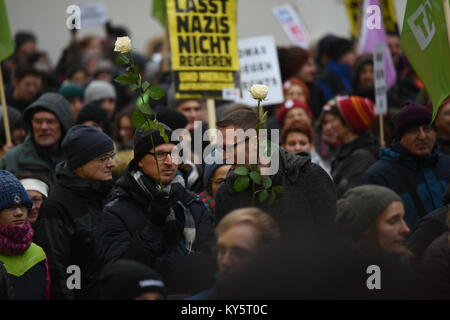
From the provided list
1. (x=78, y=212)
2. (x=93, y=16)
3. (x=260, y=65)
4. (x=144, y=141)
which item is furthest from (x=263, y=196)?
(x=93, y=16)

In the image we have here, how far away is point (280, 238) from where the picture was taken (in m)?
5.14

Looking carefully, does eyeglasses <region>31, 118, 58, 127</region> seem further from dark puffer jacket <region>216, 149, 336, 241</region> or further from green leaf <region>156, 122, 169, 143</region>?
dark puffer jacket <region>216, 149, 336, 241</region>

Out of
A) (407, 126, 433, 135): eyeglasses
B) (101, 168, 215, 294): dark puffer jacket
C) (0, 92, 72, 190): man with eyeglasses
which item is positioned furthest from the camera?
(0, 92, 72, 190): man with eyeglasses

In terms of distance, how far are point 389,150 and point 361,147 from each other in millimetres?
961

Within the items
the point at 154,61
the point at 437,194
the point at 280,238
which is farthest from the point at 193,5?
A: the point at 154,61

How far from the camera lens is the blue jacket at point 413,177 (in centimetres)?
746

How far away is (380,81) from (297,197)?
3.48 metres

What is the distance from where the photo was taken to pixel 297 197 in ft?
19.5

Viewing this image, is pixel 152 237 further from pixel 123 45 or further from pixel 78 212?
pixel 123 45

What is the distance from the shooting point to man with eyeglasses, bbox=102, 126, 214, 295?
19.7ft

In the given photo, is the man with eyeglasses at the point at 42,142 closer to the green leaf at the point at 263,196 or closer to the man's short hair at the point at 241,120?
the man's short hair at the point at 241,120

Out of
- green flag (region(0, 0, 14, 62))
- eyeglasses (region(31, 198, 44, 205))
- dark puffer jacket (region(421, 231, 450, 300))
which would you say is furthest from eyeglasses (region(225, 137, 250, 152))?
green flag (region(0, 0, 14, 62))

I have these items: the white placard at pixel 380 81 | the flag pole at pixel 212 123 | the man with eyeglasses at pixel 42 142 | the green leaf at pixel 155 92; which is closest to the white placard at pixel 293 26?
the white placard at pixel 380 81

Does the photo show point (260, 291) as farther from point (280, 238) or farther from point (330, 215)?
point (330, 215)
